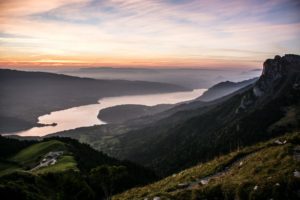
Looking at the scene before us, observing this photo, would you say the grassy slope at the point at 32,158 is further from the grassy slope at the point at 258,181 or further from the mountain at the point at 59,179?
the grassy slope at the point at 258,181

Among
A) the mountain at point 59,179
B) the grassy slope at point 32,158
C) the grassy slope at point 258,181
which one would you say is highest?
the grassy slope at point 258,181

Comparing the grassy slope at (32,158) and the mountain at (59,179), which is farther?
the grassy slope at (32,158)

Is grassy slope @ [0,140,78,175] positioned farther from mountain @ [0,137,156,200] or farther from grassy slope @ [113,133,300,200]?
grassy slope @ [113,133,300,200]

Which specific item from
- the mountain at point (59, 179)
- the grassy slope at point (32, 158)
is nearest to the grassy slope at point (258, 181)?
the mountain at point (59, 179)

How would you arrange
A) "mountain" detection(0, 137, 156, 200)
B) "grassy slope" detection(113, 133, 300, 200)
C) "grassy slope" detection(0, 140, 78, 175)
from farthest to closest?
1. "grassy slope" detection(0, 140, 78, 175)
2. "mountain" detection(0, 137, 156, 200)
3. "grassy slope" detection(113, 133, 300, 200)

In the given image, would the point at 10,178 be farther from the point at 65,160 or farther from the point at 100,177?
the point at 65,160

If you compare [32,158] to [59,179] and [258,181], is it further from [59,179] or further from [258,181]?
[258,181]

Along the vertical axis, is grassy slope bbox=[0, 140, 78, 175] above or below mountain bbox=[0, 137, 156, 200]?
below

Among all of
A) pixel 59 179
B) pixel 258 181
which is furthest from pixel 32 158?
pixel 258 181

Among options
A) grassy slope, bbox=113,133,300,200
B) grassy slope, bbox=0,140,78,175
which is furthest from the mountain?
grassy slope, bbox=113,133,300,200

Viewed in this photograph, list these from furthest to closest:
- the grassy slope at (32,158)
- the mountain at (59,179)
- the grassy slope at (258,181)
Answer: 1. the grassy slope at (32,158)
2. the mountain at (59,179)
3. the grassy slope at (258,181)

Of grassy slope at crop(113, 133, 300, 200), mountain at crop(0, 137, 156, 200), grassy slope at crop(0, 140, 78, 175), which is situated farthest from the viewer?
grassy slope at crop(0, 140, 78, 175)
